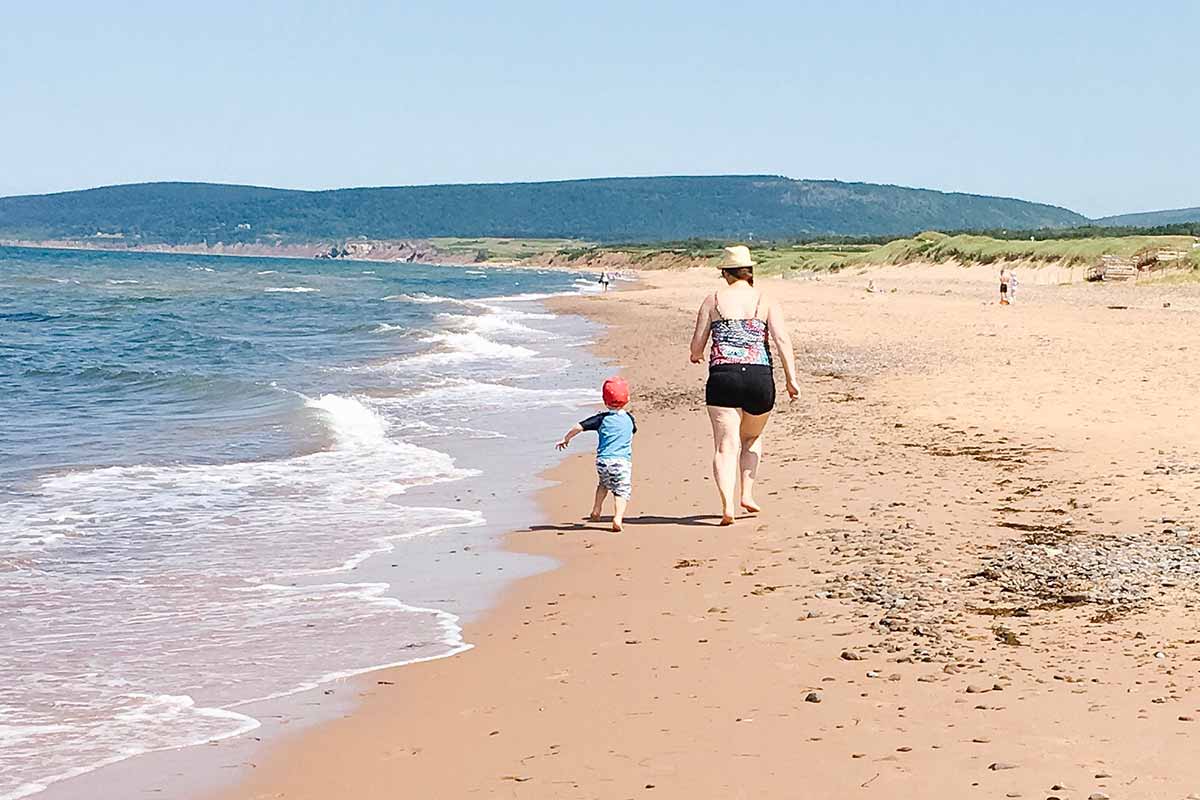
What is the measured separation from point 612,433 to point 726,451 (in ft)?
2.62

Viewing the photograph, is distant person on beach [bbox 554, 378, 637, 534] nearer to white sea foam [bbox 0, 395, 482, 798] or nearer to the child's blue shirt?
the child's blue shirt

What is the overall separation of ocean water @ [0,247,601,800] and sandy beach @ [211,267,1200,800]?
0.63 metres

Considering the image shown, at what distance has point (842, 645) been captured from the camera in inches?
219

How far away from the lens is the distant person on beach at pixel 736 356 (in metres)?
8.33

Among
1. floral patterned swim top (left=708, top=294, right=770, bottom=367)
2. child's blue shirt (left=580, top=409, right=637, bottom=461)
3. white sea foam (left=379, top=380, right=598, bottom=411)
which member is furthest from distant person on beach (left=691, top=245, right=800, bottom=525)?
white sea foam (left=379, top=380, right=598, bottom=411)

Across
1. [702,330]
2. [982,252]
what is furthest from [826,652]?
[982,252]

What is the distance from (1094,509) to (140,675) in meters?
5.39

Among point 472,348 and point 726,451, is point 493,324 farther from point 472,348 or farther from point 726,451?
point 726,451

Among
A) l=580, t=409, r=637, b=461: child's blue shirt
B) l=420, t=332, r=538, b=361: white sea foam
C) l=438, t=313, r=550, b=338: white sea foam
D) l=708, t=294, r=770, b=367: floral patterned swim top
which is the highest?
l=708, t=294, r=770, b=367: floral patterned swim top

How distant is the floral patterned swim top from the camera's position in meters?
8.32

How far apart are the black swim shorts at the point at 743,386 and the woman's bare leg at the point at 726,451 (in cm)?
7

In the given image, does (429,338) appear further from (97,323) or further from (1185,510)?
(1185,510)

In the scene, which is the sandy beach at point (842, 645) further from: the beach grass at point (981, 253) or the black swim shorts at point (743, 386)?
the beach grass at point (981, 253)

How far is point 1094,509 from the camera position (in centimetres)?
805
